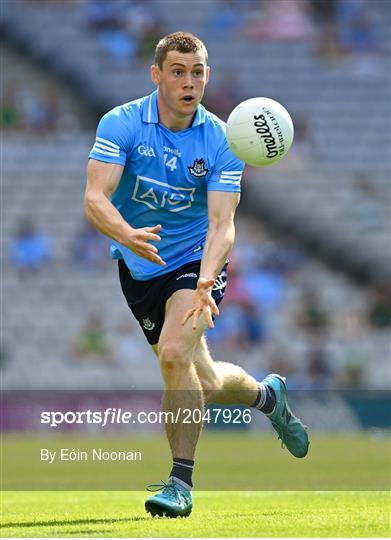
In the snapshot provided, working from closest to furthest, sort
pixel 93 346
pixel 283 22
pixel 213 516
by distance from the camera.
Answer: pixel 213 516
pixel 93 346
pixel 283 22

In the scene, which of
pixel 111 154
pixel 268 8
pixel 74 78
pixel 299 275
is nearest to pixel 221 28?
pixel 268 8

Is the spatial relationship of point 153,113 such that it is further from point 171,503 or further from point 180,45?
point 171,503

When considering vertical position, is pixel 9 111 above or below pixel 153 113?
above

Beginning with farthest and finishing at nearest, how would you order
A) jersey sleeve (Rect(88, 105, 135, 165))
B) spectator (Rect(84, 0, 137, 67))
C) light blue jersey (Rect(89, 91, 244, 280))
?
spectator (Rect(84, 0, 137, 67))
light blue jersey (Rect(89, 91, 244, 280))
jersey sleeve (Rect(88, 105, 135, 165))

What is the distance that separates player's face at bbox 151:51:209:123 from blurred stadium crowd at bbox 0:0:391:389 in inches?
586

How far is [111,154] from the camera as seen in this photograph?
8.16m

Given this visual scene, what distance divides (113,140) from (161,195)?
1.73 feet

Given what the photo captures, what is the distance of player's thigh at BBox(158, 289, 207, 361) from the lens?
A: 25.8 ft

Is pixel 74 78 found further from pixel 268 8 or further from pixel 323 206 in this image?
pixel 323 206

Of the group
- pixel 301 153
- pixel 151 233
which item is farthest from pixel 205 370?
pixel 301 153

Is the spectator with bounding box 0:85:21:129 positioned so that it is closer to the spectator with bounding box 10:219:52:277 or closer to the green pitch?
the spectator with bounding box 10:219:52:277

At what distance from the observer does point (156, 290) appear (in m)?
8.75

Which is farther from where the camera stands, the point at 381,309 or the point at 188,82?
the point at 381,309

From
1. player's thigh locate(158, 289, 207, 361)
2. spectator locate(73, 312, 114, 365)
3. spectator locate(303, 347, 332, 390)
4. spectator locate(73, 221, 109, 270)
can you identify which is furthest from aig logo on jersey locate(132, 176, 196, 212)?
spectator locate(73, 221, 109, 270)
